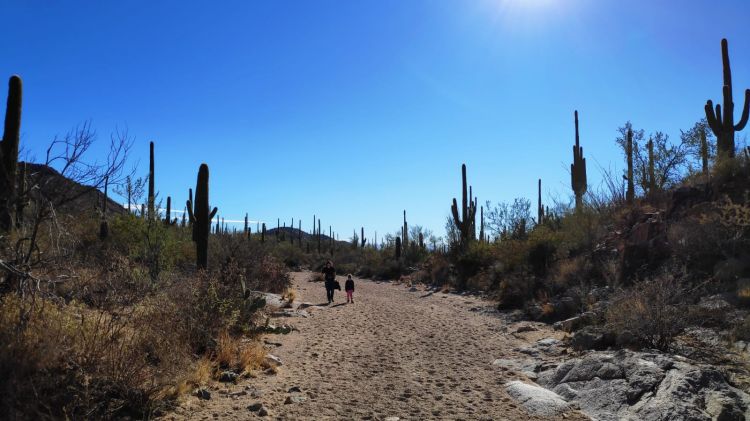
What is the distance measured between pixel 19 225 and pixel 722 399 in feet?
31.1

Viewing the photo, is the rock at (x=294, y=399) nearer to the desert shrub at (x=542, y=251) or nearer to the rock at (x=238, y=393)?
the rock at (x=238, y=393)

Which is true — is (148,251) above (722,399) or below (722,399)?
above

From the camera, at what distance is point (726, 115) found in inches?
690

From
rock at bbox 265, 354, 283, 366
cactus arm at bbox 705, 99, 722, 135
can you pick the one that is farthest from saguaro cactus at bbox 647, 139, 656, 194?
rock at bbox 265, 354, 283, 366

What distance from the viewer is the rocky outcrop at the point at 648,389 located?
5293 mm

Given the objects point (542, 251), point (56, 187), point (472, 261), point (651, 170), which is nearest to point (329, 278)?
point (542, 251)

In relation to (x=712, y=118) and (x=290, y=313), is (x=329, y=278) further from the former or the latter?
(x=712, y=118)

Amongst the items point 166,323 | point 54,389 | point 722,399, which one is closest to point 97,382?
point 54,389

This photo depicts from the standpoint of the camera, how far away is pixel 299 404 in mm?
5980

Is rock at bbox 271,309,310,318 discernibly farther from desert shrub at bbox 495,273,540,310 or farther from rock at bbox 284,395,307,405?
rock at bbox 284,395,307,405

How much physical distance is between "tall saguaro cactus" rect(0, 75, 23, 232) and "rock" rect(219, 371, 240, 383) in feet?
10.9

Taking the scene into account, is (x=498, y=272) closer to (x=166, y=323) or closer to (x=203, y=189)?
(x=203, y=189)

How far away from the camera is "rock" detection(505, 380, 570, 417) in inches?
232

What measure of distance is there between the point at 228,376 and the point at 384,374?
229 centimetres
